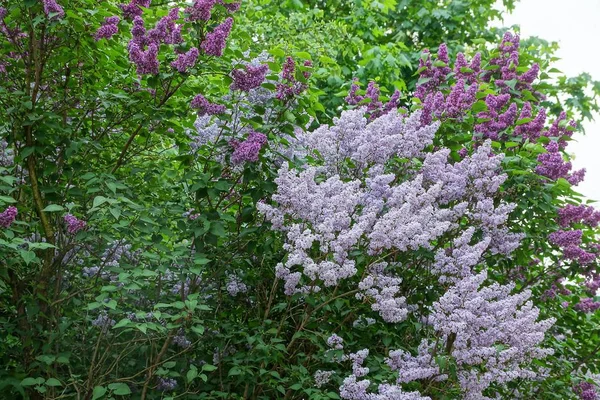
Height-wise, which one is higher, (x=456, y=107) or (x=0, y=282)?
(x=456, y=107)

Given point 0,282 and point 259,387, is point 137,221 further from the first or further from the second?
point 259,387

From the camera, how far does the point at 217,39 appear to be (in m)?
3.47

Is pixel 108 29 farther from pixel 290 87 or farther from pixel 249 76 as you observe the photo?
pixel 290 87

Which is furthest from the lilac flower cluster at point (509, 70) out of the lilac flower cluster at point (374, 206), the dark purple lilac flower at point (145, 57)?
the dark purple lilac flower at point (145, 57)

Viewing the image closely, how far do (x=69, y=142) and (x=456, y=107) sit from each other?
229 cm

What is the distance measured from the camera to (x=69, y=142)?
377 centimetres

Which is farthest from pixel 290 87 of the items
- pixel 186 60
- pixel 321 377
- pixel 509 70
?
pixel 509 70

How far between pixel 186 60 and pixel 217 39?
0.58 ft

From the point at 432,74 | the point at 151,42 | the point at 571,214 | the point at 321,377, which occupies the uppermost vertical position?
the point at 432,74

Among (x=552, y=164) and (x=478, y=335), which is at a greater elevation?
(x=552, y=164)

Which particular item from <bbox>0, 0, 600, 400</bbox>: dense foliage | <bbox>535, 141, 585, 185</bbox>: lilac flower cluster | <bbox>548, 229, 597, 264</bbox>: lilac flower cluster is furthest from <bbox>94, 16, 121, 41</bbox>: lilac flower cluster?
<bbox>548, 229, 597, 264</bbox>: lilac flower cluster

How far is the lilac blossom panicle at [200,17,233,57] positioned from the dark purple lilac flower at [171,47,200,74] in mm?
62

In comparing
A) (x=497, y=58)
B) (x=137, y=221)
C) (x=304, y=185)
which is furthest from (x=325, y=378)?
(x=497, y=58)

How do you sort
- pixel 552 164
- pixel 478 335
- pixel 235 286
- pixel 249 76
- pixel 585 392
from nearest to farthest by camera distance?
pixel 478 335
pixel 249 76
pixel 235 286
pixel 552 164
pixel 585 392
